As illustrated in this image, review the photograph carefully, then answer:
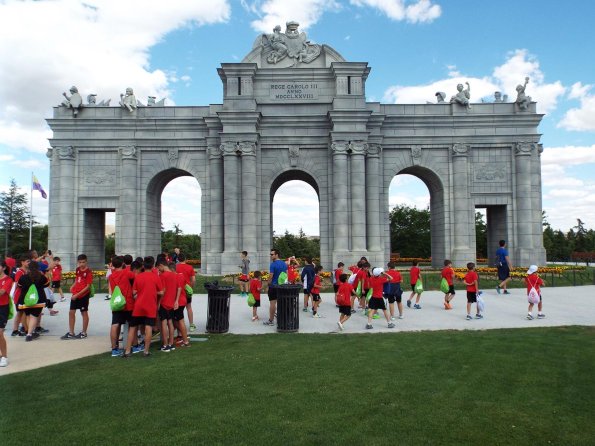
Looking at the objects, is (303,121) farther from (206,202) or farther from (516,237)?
(516,237)

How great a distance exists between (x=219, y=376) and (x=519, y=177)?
96.8 feet

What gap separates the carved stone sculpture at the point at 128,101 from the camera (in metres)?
30.5

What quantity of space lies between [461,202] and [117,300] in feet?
88.3

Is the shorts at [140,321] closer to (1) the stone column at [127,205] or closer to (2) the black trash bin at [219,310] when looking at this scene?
(2) the black trash bin at [219,310]

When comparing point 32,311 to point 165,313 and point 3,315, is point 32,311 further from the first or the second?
point 165,313

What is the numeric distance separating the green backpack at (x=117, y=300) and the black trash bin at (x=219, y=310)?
9.31 ft

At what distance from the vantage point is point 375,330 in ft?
40.1

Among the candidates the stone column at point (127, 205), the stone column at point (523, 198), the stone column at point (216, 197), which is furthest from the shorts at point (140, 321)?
the stone column at point (523, 198)

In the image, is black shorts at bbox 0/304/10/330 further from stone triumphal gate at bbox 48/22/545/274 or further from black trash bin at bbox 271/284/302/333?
stone triumphal gate at bbox 48/22/545/274

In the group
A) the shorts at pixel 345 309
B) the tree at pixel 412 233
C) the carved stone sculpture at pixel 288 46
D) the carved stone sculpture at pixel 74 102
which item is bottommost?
the shorts at pixel 345 309

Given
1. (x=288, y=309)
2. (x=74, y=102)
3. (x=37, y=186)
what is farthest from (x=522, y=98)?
(x=37, y=186)

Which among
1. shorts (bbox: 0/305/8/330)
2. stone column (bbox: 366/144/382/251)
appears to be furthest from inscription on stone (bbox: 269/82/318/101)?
shorts (bbox: 0/305/8/330)

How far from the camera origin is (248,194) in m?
29.0

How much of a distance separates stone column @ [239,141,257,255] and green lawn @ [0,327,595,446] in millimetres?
18803
